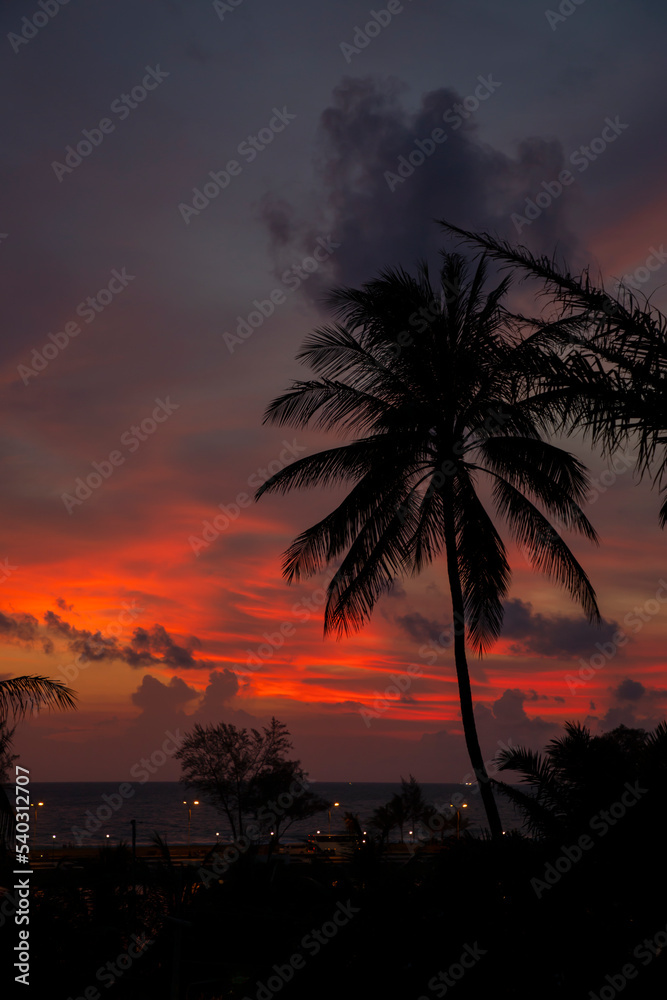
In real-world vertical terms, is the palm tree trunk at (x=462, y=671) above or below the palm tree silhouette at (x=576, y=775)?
above

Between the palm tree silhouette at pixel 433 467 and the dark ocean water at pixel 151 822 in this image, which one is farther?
the dark ocean water at pixel 151 822

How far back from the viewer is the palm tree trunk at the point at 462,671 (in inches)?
559

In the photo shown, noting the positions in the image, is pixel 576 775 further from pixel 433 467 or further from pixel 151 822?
pixel 151 822

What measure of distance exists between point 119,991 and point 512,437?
1100 cm

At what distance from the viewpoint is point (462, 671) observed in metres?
14.6

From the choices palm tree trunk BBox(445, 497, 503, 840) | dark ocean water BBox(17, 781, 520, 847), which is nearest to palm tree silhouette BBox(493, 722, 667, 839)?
palm tree trunk BBox(445, 497, 503, 840)

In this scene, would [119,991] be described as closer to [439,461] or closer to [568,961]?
[568,961]

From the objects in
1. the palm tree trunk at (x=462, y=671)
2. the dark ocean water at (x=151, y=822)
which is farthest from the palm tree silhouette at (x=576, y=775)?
the dark ocean water at (x=151, y=822)

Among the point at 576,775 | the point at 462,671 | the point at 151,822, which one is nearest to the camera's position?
the point at 576,775

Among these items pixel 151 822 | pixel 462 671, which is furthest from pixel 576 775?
pixel 151 822

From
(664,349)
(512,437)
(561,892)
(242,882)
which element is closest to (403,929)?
(561,892)

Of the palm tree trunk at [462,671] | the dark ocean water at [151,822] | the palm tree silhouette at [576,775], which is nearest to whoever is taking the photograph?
the palm tree silhouette at [576,775]

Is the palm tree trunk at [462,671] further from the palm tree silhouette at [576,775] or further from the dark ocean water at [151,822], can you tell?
the dark ocean water at [151,822]

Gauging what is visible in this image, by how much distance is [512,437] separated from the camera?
15.7m
